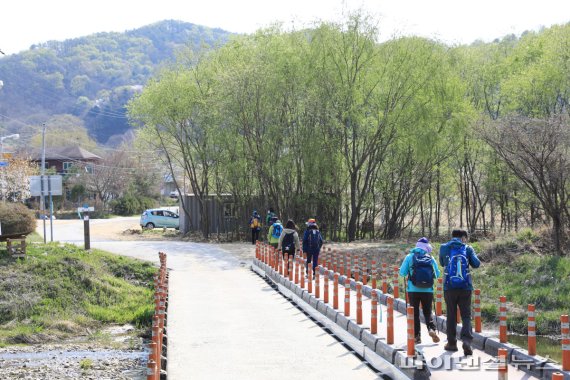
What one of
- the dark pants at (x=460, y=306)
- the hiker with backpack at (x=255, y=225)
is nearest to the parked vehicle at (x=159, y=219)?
the hiker with backpack at (x=255, y=225)

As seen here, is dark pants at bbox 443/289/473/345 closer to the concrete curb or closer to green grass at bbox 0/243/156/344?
the concrete curb

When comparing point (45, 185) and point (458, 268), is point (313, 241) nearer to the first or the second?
point (458, 268)

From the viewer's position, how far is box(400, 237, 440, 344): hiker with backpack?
41.3ft

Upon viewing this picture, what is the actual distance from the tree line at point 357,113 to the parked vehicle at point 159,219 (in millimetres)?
12044

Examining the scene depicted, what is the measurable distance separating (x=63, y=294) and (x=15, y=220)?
4366 mm

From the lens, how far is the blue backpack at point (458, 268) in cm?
1177

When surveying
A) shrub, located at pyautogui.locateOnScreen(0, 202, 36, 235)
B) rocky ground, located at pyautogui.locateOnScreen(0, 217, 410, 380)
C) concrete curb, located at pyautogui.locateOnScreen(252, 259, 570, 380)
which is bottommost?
rocky ground, located at pyautogui.locateOnScreen(0, 217, 410, 380)

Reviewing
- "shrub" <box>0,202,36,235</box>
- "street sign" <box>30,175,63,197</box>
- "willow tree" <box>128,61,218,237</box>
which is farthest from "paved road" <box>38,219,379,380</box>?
"willow tree" <box>128,61,218,237</box>

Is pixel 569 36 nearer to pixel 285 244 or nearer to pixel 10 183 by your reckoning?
pixel 285 244

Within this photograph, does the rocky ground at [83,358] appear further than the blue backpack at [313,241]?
No

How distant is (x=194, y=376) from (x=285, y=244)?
12.5 meters

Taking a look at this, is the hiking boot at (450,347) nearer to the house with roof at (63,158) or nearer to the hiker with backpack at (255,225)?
the hiker with backpack at (255,225)

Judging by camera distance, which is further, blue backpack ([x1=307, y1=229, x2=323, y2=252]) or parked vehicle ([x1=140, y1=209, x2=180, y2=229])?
parked vehicle ([x1=140, y1=209, x2=180, y2=229])

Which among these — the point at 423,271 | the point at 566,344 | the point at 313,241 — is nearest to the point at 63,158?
the point at 313,241
